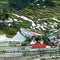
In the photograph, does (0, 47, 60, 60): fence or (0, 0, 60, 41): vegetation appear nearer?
(0, 47, 60, 60): fence

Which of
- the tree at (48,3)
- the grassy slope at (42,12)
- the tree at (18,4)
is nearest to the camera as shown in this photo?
the grassy slope at (42,12)

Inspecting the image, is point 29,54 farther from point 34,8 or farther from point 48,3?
point 48,3

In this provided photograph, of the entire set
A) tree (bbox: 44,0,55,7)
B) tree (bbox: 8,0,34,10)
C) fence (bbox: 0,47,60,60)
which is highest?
fence (bbox: 0,47,60,60)

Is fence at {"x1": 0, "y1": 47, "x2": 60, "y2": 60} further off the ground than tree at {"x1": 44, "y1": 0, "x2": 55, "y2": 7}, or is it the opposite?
fence at {"x1": 0, "y1": 47, "x2": 60, "y2": 60}

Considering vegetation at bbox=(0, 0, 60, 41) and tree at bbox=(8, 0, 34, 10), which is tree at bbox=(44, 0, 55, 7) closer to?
vegetation at bbox=(0, 0, 60, 41)

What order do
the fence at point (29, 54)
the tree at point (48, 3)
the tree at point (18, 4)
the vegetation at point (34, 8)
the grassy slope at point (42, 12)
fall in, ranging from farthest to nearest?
the tree at point (48, 3) → the tree at point (18, 4) → the grassy slope at point (42, 12) → the vegetation at point (34, 8) → the fence at point (29, 54)

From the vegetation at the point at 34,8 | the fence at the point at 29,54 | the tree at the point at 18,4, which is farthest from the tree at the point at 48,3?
the fence at the point at 29,54

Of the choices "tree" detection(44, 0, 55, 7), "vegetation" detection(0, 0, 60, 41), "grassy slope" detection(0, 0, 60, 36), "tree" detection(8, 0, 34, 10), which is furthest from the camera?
"tree" detection(44, 0, 55, 7)

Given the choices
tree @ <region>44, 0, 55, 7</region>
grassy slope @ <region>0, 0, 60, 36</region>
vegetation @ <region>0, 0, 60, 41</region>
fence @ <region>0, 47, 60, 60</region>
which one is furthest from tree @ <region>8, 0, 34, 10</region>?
fence @ <region>0, 47, 60, 60</region>

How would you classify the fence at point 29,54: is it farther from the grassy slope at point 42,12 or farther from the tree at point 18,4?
the tree at point 18,4

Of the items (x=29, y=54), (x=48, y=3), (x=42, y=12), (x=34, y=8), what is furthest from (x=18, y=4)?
(x=29, y=54)

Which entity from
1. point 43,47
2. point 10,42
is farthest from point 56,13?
point 43,47
